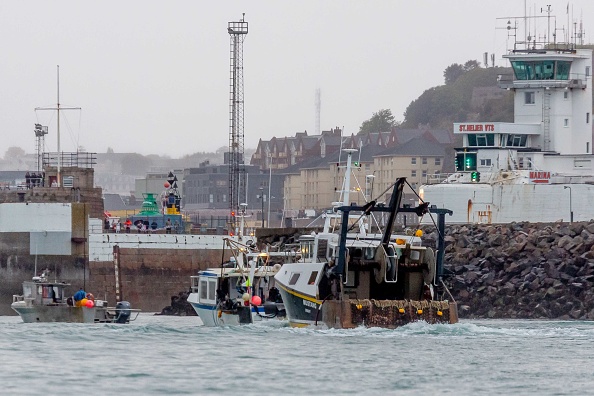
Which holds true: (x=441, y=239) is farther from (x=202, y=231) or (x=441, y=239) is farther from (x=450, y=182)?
(x=450, y=182)

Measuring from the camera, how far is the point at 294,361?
4409 centimetres

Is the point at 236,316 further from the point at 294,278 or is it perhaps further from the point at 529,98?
the point at 529,98

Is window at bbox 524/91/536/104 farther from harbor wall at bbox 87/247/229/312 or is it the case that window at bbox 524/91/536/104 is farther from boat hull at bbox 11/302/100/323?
boat hull at bbox 11/302/100/323

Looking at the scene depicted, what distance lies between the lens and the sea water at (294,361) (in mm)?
39219

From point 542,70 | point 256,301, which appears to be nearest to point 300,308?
point 256,301

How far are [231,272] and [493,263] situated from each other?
62.1 feet

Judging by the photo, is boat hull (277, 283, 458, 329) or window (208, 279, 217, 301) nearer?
boat hull (277, 283, 458, 329)

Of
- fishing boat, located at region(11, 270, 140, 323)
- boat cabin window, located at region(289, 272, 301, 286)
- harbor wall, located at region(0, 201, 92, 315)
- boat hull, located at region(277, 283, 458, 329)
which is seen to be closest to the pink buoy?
boat cabin window, located at region(289, 272, 301, 286)

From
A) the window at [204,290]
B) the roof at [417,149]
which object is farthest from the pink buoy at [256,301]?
the roof at [417,149]

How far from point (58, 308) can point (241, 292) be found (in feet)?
22.4

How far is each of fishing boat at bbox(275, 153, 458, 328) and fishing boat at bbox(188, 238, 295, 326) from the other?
2790 millimetres

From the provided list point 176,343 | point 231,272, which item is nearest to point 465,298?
point 231,272

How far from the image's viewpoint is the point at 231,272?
60.4 metres

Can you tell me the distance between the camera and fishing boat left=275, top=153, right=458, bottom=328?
51.2 m
